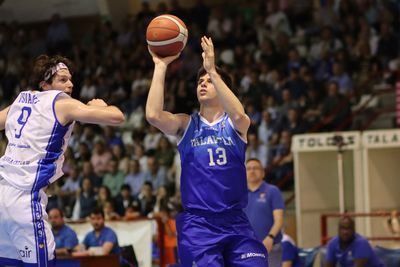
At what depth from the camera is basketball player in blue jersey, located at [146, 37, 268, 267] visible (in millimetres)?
6984

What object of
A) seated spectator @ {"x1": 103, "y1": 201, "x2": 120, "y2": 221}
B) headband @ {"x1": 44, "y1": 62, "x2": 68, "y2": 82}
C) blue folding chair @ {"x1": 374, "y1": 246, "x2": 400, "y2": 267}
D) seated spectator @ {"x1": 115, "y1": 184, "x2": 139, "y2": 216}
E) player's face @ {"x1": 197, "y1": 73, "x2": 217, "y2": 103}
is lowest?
blue folding chair @ {"x1": 374, "y1": 246, "x2": 400, "y2": 267}

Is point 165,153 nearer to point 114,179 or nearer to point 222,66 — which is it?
point 114,179

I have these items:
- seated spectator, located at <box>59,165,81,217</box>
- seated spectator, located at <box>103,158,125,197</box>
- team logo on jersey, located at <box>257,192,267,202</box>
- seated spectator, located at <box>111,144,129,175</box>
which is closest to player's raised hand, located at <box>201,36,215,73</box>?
team logo on jersey, located at <box>257,192,267,202</box>

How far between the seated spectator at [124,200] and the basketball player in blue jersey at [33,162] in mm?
8490

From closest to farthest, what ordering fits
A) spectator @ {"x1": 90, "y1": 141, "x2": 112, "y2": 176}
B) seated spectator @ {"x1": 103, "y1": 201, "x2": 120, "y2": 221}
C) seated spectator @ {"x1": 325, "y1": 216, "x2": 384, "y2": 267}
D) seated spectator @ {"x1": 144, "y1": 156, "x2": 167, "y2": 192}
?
seated spectator @ {"x1": 325, "y1": 216, "x2": 384, "y2": 267} → seated spectator @ {"x1": 103, "y1": 201, "x2": 120, "y2": 221} → seated spectator @ {"x1": 144, "y1": 156, "x2": 167, "y2": 192} → spectator @ {"x1": 90, "y1": 141, "x2": 112, "y2": 176}

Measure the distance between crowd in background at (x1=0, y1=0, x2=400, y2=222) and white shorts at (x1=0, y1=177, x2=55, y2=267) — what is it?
24.2 ft

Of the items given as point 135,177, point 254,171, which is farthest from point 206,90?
point 135,177

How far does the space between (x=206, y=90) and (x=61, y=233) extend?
568cm

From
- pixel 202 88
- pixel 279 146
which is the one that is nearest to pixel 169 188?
pixel 279 146

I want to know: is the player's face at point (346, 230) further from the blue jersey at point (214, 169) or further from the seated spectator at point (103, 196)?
the seated spectator at point (103, 196)

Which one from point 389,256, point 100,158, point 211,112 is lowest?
point 389,256

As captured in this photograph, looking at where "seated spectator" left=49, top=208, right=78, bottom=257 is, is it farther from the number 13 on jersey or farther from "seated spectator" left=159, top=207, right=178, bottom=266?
the number 13 on jersey

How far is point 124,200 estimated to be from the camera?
630 inches

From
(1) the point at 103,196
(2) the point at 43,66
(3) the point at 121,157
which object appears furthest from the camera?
(3) the point at 121,157
